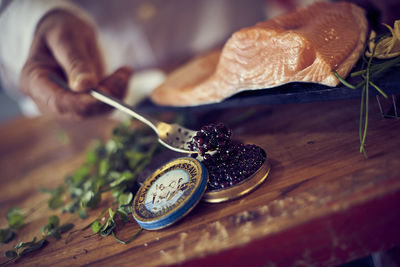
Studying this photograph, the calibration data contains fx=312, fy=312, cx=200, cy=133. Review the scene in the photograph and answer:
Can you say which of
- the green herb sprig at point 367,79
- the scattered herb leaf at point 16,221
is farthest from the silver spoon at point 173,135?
the scattered herb leaf at point 16,221

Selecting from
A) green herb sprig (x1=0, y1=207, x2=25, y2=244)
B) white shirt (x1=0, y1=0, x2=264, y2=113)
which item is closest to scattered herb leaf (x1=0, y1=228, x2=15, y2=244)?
green herb sprig (x1=0, y1=207, x2=25, y2=244)

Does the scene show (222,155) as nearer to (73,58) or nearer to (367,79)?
(367,79)

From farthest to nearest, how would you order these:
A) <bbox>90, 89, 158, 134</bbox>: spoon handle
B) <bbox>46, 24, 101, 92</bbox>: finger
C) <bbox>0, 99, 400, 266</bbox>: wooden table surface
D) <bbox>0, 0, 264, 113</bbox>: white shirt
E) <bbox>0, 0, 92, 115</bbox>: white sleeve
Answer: <bbox>0, 0, 264, 113</bbox>: white shirt < <bbox>0, 0, 92, 115</bbox>: white sleeve < <bbox>46, 24, 101, 92</bbox>: finger < <bbox>90, 89, 158, 134</bbox>: spoon handle < <bbox>0, 99, 400, 266</bbox>: wooden table surface

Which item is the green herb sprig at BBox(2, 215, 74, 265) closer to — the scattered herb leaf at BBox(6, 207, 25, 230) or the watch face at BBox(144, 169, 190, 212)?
the scattered herb leaf at BBox(6, 207, 25, 230)

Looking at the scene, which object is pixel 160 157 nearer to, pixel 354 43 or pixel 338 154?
pixel 338 154

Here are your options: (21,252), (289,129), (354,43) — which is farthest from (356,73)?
(21,252)

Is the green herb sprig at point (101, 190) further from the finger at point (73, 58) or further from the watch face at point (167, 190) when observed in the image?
the finger at point (73, 58)

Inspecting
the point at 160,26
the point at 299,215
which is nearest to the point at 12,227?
the point at 299,215
